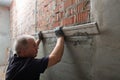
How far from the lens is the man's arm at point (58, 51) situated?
1507 millimetres

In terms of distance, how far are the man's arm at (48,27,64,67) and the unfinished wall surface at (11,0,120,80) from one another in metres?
0.07

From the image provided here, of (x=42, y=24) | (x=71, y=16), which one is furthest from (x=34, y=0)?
(x=71, y=16)

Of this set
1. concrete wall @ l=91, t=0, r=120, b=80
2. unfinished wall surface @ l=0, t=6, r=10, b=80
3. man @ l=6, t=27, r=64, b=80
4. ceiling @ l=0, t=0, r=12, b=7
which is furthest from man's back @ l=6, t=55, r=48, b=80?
unfinished wall surface @ l=0, t=6, r=10, b=80

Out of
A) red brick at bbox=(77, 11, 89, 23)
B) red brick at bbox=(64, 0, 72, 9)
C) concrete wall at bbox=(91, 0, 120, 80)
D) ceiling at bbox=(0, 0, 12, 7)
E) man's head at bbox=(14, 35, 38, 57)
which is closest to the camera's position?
concrete wall at bbox=(91, 0, 120, 80)

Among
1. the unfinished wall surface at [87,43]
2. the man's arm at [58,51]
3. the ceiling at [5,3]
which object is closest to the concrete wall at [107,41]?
the unfinished wall surface at [87,43]

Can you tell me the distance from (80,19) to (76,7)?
0.46 ft

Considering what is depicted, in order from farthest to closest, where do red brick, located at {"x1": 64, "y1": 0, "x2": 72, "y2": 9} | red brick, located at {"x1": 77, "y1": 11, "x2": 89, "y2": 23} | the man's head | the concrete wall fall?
red brick, located at {"x1": 64, "y1": 0, "x2": 72, "y2": 9}, the man's head, red brick, located at {"x1": 77, "y1": 11, "x2": 89, "y2": 23}, the concrete wall

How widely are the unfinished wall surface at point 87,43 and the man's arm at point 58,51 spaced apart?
0.23ft

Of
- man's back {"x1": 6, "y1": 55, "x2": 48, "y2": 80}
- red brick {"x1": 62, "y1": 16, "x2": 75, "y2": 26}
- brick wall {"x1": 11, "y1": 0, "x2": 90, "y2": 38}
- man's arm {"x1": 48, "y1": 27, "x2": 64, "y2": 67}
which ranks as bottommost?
man's back {"x1": 6, "y1": 55, "x2": 48, "y2": 80}

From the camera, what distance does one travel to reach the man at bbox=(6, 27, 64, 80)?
1484 millimetres

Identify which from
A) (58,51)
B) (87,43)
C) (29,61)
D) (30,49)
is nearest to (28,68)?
(29,61)

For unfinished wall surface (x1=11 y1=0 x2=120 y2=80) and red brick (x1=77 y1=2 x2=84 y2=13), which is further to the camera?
red brick (x1=77 y1=2 x2=84 y2=13)

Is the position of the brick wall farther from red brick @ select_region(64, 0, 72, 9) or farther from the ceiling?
the ceiling

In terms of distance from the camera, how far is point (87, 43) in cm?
139
